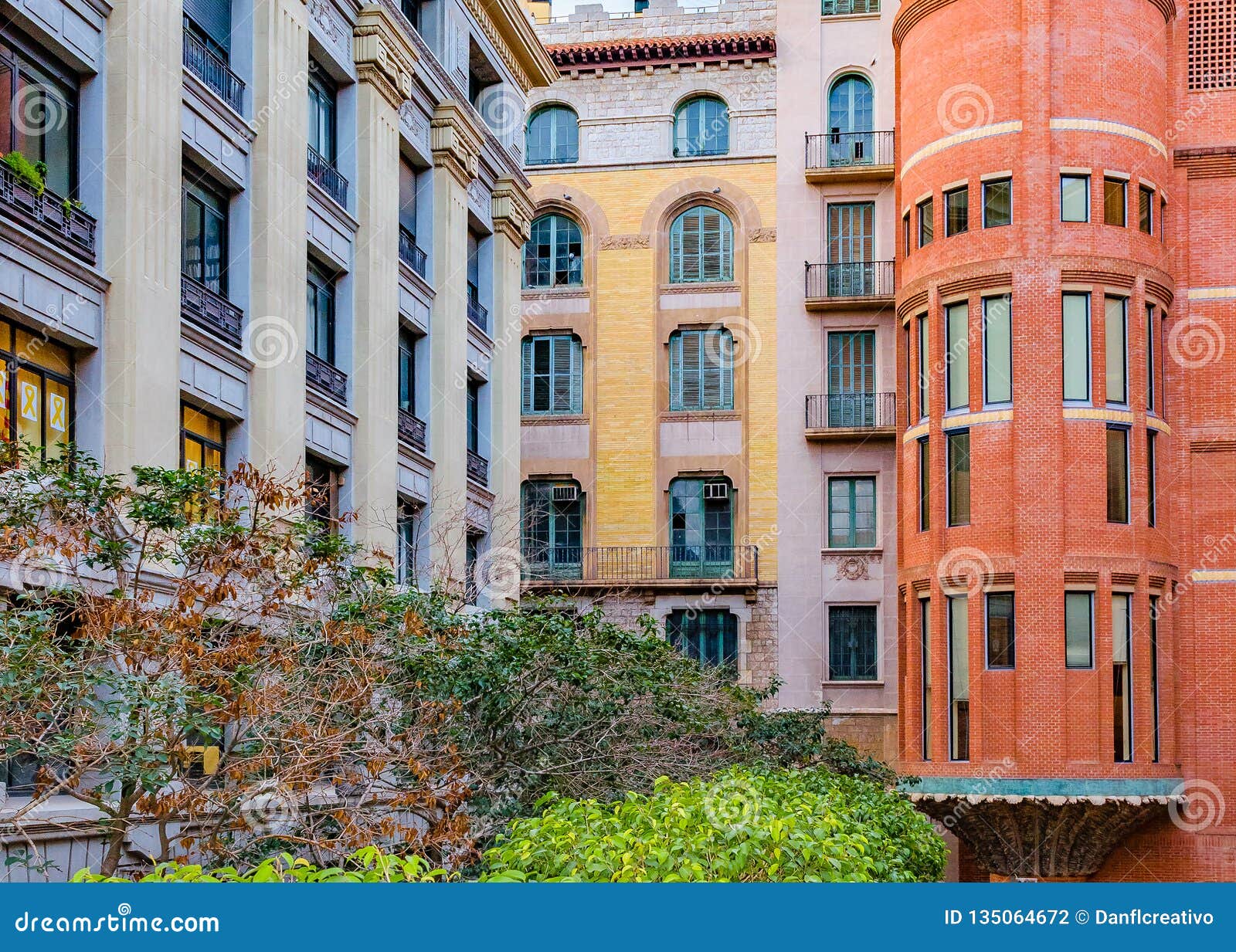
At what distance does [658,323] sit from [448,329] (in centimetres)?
1263

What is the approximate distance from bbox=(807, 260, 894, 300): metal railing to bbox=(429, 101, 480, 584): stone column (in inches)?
485

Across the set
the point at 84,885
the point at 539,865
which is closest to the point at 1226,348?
the point at 539,865

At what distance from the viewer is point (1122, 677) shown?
107 ft

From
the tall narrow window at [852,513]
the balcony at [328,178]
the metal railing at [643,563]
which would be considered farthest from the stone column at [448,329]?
the tall narrow window at [852,513]

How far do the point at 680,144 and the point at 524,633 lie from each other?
96.1 ft

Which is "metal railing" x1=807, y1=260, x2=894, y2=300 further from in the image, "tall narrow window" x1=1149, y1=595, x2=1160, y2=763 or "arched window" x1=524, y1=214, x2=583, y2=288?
"tall narrow window" x1=1149, y1=595, x2=1160, y2=763

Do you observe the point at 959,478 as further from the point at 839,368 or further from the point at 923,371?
the point at 839,368

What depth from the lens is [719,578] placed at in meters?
43.6

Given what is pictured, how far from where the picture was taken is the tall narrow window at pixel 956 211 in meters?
34.5

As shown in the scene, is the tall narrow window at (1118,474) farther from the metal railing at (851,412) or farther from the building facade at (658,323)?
the building facade at (658,323)

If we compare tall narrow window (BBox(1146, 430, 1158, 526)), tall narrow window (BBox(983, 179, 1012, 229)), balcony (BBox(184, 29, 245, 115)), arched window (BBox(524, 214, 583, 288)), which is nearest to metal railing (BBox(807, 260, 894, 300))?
arched window (BBox(524, 214, 583, 288))

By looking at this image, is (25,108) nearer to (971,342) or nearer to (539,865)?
(539,865)

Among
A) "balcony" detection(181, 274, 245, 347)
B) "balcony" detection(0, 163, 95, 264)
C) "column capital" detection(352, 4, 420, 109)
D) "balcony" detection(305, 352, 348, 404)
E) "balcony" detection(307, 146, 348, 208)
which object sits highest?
"column capital" detection(352, 4, 420, 109)

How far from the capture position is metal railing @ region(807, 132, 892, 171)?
43875 millimetres
